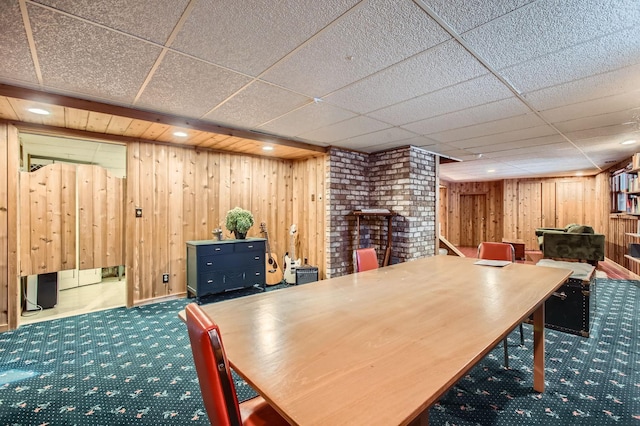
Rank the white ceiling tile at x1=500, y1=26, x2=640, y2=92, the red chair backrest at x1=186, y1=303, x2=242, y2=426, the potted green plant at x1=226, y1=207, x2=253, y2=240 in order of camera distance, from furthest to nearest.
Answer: the potted green plant at x1=226, y1=207, x2=253, y2=240, the white ceiling tile at x1=500, y1=26, x2=640, y2=92, the red chair backrest at x1=186, y1=303, x2=242, y2=426

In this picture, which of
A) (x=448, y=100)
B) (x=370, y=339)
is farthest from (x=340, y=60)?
(x=370, y=339)

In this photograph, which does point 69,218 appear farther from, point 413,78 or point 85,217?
point 413,78

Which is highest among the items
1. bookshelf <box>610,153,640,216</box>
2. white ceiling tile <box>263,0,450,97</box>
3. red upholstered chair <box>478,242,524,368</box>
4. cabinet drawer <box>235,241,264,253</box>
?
white ceiling tile <box>263,0,450,97</box>

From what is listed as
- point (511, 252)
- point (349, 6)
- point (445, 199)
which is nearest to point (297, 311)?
point (349, 6)

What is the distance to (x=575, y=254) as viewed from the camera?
18.8ft

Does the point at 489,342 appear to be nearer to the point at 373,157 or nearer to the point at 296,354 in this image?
the point at 296,354

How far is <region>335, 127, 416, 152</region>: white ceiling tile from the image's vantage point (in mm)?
3910

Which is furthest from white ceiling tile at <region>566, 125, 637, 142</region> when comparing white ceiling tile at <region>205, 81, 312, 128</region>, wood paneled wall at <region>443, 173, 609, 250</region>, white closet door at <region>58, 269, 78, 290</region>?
white closet door at <region>58, 269, 78, 290</region>

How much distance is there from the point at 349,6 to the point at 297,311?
62.3 inches

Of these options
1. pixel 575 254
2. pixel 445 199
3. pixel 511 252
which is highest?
pixel 445 199

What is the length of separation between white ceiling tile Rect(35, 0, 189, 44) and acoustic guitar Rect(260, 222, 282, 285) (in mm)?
3633

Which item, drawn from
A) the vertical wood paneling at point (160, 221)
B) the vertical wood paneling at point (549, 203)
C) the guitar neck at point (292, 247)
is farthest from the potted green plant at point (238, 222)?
the vertical wood paneling at point (549, 203)

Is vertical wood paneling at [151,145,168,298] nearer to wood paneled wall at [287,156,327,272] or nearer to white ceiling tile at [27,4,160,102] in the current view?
white ceiling tile at [27,4,160,102]

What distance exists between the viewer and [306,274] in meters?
4.64
